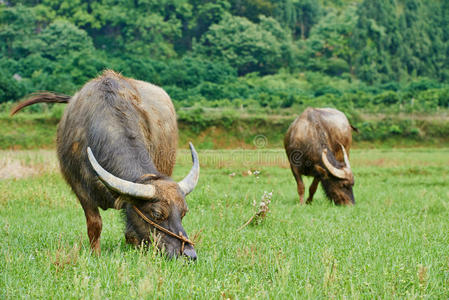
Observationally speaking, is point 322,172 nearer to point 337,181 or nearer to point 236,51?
point 337,181

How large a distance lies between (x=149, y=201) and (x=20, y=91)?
92.4 feet

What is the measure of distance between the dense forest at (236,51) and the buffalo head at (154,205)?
25.2 metres

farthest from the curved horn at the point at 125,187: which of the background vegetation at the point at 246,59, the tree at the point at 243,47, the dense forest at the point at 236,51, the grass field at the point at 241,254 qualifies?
the tree at the point at 243,47

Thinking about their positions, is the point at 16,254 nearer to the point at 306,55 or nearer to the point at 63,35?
the point at 63,35

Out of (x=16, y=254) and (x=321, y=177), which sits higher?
(x=16, y=254)

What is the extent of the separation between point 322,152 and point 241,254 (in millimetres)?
5534

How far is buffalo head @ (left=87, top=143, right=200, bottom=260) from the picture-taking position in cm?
363

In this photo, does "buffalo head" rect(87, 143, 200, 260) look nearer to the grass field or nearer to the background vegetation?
the grass field

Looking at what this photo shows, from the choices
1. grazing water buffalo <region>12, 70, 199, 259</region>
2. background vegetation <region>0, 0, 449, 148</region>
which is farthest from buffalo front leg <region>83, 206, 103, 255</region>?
background vegetation <region>0, 0, 449, 148</region>

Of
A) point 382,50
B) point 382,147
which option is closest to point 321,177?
point 382,147

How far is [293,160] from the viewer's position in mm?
9539

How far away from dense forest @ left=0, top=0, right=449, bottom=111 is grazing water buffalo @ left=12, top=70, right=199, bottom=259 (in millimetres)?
24242

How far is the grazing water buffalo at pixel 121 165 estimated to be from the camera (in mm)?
3678

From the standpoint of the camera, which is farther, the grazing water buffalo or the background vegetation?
the background vegetation
